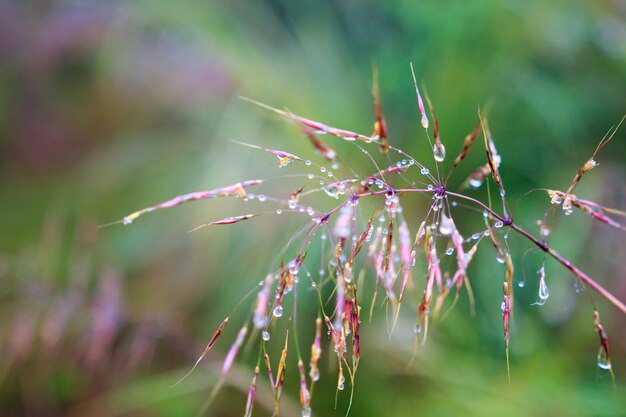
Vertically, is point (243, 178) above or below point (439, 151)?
above

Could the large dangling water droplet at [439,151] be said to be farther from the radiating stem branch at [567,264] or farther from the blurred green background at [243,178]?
the blurred green background at [243,178]

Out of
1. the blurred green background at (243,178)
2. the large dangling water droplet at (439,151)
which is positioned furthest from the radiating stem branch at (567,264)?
the blurred green background at (243,178)

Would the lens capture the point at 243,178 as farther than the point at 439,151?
Yes

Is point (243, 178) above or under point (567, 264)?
above

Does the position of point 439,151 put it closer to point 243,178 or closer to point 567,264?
point 567,264

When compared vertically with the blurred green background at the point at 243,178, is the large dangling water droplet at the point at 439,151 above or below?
below

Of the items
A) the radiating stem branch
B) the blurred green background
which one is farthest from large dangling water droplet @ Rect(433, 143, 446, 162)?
the blurred green background

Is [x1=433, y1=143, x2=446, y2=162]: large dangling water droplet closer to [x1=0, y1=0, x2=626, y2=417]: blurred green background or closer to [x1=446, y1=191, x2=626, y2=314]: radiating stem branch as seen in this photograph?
[x1=446, y1=191, x2=626, y2=314]: radiating stem branch

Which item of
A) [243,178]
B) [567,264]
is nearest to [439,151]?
[567,264]
